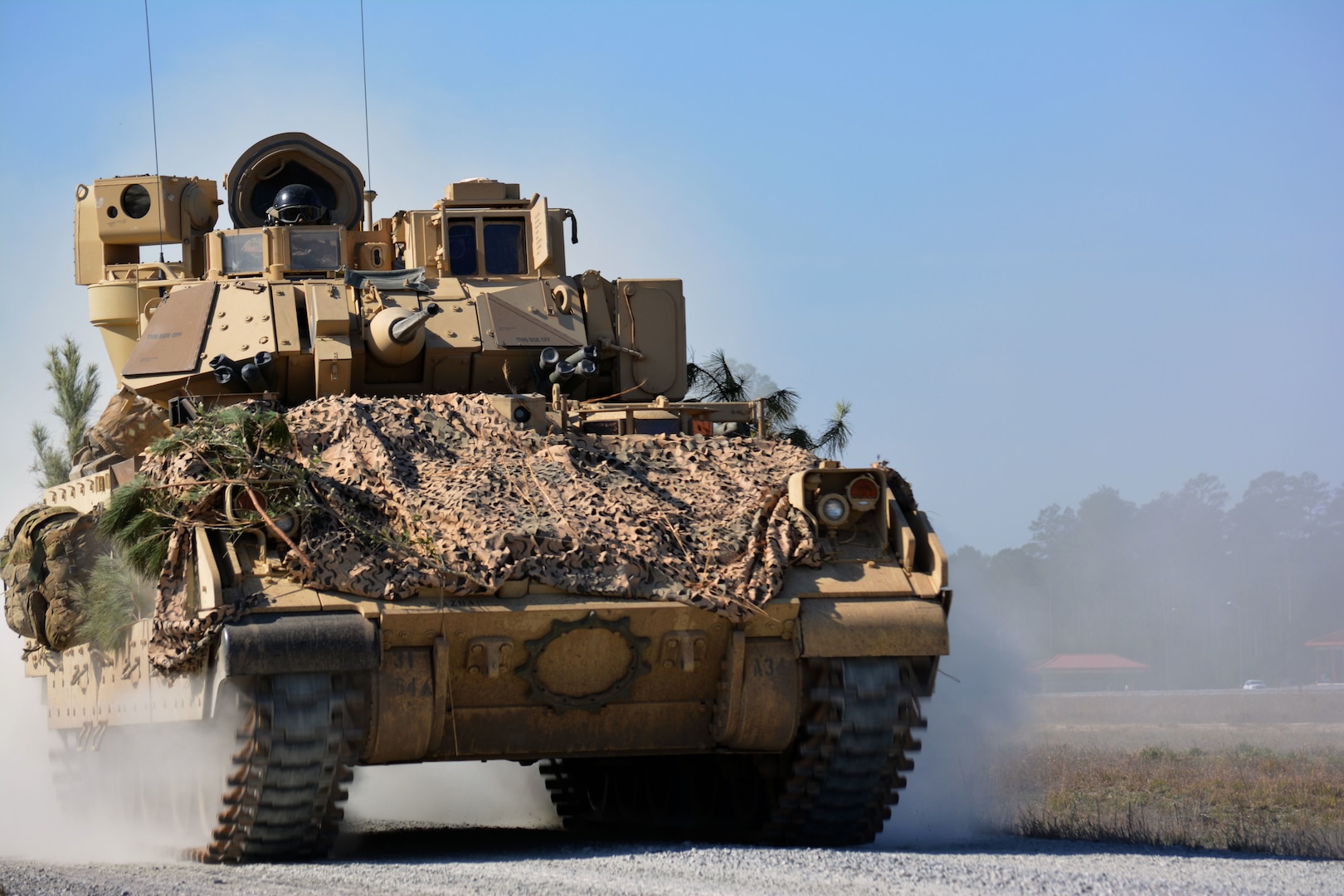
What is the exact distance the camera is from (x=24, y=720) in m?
16.2

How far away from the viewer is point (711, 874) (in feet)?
29.1

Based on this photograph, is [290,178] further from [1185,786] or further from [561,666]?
[1185,786]

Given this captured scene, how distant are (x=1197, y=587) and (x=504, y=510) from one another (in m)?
50.5

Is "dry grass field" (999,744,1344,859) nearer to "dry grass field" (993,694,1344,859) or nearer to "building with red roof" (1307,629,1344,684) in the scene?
"dry grass field" (993,694,1344,859)

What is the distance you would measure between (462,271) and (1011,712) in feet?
21.4

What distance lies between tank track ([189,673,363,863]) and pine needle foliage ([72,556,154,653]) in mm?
1501

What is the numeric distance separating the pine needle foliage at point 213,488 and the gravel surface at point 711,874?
1855 millimetres

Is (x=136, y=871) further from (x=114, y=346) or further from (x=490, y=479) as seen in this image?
(x=114, y=346)

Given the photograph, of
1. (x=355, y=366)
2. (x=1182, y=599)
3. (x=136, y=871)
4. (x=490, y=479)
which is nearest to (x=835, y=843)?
(x=490, y=479)

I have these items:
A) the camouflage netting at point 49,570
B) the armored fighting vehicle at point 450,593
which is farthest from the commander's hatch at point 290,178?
the camouflage netting at point 49,570

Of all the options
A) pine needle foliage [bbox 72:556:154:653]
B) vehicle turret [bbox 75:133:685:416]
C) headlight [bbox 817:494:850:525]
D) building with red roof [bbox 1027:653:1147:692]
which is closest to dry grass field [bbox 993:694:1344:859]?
headlight [bbox 817:494:850:525]

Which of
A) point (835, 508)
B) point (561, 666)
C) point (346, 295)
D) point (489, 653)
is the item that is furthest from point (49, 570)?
point (835, 508)

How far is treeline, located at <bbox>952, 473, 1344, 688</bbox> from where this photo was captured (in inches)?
2216

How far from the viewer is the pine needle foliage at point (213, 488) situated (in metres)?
10.1
